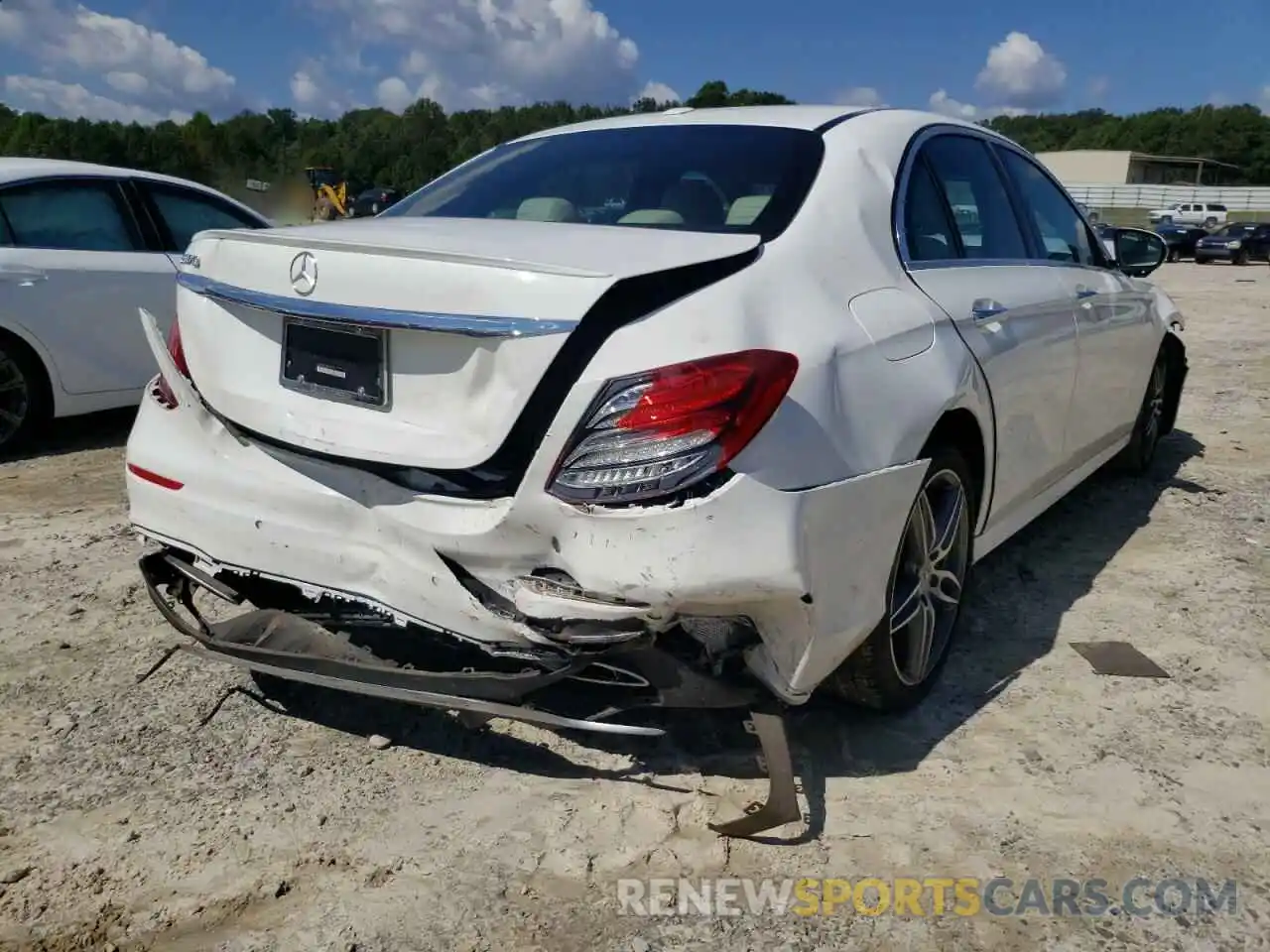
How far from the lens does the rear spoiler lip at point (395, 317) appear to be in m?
2.10

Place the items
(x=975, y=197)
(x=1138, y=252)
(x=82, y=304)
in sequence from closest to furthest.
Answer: (x=975, y=197)
(x=1138, y=252)
(x=82, y=304)

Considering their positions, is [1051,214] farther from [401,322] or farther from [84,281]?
[84,281]

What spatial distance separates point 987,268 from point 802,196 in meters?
0.99

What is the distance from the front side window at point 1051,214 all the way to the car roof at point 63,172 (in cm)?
479

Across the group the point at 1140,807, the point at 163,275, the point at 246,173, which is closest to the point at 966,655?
the point at 1140,807

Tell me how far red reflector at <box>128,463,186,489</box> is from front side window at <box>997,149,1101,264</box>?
303 centimetres

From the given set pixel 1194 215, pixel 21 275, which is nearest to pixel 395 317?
pixel 21 275

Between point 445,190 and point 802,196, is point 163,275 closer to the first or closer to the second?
point 445,190

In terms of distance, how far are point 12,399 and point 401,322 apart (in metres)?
4.45

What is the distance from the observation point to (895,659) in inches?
113

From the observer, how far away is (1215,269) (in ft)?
86.5

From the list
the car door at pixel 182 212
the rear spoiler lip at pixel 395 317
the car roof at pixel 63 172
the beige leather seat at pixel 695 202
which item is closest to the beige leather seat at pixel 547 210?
the beige leather seat at pixel 695 202

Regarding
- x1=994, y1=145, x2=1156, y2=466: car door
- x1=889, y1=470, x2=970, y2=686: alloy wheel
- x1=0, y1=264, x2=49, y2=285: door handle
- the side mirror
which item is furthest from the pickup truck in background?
x1=889, y1=470, x2=970, y2=686: alloy wheel

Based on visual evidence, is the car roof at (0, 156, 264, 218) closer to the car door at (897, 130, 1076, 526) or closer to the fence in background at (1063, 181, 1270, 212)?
the car door at (897, 130, 1076, 526)
